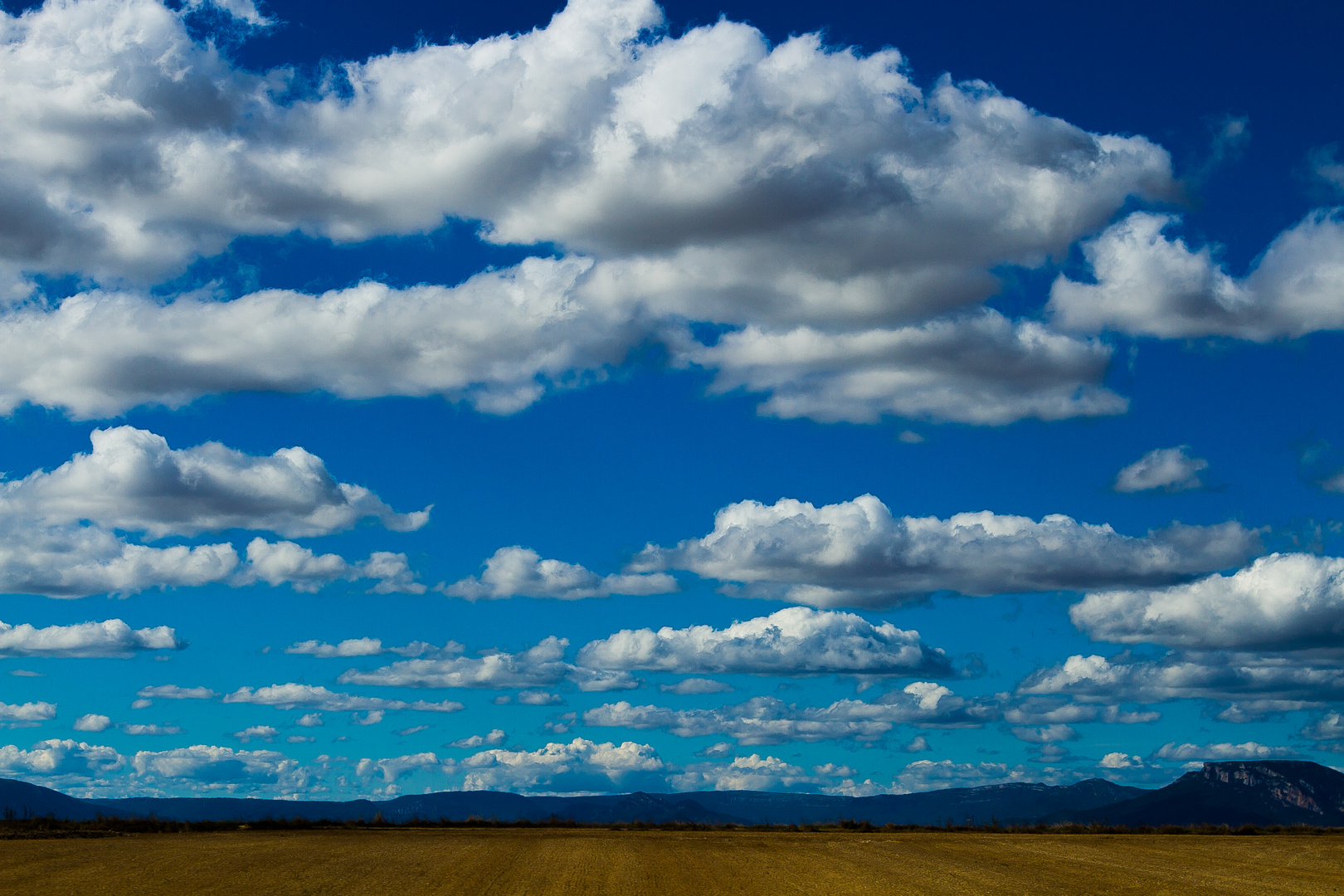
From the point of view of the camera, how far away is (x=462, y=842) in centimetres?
6506

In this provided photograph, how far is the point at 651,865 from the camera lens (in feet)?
165

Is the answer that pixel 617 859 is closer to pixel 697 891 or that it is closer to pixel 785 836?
pixel 697 891

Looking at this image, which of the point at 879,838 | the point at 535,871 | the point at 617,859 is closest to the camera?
the point at 535,871

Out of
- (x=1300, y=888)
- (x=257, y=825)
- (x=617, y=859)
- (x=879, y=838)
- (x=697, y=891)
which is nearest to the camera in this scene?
(x=697, y=891)

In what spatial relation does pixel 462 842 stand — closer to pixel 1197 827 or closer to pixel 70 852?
pixel 70 852

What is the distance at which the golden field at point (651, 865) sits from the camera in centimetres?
4100

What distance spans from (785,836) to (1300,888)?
36.9 meters

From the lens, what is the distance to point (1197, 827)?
87812 millimetres

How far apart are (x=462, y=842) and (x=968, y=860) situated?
23870mm

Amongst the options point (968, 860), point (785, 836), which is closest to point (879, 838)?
point (785, 836)

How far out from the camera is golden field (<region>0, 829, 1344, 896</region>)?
41.0 meters

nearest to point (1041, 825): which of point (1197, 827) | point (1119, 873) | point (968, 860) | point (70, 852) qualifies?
point (1197, 827)

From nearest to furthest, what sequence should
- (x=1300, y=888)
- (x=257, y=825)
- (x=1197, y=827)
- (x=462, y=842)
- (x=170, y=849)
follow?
(x=1300, y=888)
(x=170, y=849)
(x=462, y=842)
(x=257, y=825)
(x=1197, y=827)

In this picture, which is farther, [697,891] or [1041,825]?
[1041,825]
